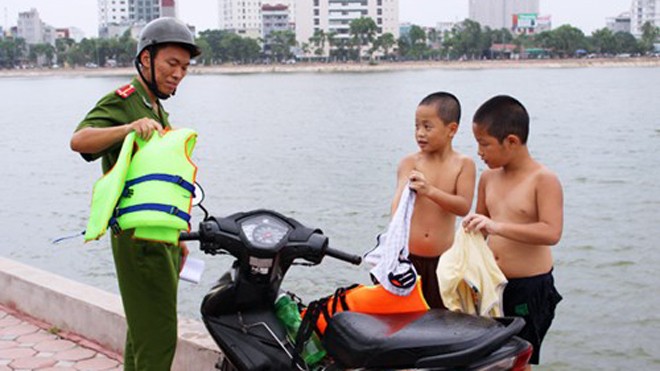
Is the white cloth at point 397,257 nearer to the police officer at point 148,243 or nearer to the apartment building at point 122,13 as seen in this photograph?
the police officer at point 148,243

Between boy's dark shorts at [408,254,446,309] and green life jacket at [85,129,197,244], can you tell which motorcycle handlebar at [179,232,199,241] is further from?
boy's dark shorts at [408,254,446,309]

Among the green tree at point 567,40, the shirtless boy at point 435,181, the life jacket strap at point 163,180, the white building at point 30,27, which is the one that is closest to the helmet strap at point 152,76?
the life jacket strap at point 163,180

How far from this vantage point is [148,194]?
9.46ft

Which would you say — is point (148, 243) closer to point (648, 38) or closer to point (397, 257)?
point (397, 257)

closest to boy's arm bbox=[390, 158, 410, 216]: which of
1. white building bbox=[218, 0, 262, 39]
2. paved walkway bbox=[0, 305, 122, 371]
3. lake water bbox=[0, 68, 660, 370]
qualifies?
paved walkway bbox=[0, 305, 122, 371]

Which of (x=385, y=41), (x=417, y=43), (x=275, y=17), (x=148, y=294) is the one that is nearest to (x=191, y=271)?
(x=148, y=294)

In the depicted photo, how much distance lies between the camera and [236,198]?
55.7ft

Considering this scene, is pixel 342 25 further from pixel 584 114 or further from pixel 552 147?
pixel 552 147

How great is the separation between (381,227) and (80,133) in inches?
427

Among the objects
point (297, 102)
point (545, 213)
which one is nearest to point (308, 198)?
point (545, 213)

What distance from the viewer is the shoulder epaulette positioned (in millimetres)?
3332

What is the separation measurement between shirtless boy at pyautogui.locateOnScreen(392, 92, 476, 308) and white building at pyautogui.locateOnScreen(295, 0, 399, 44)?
128667 mm

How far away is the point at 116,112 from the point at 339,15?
133946 mm

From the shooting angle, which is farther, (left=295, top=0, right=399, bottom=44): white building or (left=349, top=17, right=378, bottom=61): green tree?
(left=295, top=0, right=399, bottom=44): white building
